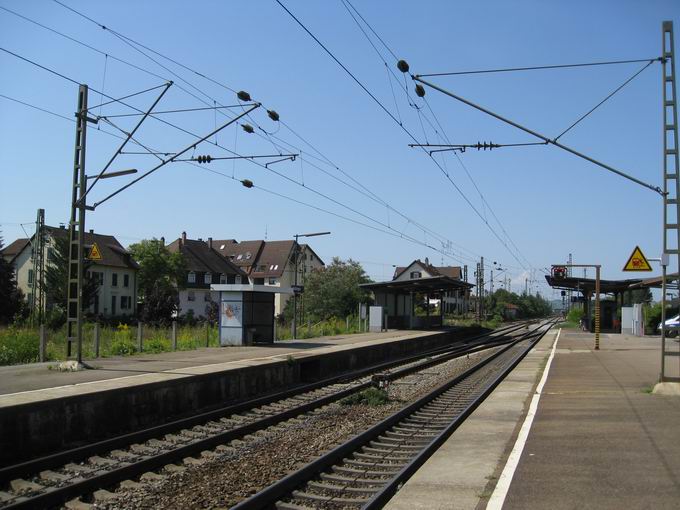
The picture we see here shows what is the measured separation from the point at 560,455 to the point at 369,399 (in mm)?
6559

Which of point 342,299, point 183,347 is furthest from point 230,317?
point 342,299

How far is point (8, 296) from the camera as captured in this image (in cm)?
4931

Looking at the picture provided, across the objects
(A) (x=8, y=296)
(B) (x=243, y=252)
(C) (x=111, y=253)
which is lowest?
(A) (x=8, y=296)

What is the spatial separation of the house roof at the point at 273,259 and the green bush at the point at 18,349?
74269 mm

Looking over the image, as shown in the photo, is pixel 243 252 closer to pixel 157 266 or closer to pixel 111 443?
pixel 157 266

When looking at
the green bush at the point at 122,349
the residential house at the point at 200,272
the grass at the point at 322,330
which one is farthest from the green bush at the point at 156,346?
the residential house at the point at 200,272

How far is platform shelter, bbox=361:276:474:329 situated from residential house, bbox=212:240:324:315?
42.8 metres

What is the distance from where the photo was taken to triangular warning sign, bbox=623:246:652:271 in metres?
15.6

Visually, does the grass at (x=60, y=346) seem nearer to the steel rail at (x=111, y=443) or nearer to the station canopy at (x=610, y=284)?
the steel rail at (x=111, y=443)

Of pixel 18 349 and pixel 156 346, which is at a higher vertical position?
pixel 18 349

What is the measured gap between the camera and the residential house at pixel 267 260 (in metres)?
93.4

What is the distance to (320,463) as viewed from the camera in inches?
314

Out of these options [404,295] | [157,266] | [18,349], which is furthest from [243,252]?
[18,349]

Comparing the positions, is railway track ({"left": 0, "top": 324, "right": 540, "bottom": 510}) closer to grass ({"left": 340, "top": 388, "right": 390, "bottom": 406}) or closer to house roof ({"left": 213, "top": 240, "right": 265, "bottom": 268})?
grass ({"left": 340, "top": 388, "right": 390, "bottom": 406})
